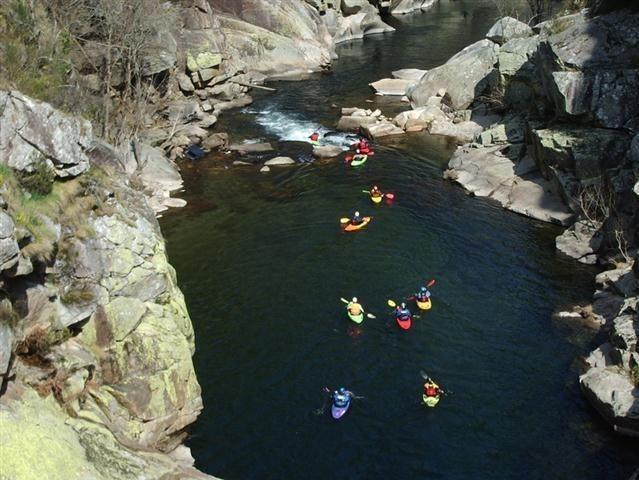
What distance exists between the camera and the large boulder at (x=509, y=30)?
46.0 m

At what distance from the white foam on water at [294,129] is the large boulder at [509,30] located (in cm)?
1344

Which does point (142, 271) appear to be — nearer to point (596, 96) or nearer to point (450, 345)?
point (450, 345)

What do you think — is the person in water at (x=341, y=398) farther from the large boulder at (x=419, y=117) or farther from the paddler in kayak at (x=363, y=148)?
the large boulder at (x=419, y=117)

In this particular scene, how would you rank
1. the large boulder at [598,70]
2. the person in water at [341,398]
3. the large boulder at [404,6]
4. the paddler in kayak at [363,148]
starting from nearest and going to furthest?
the person in water at [341,398], the large boulder at [598,70], the paddler in kayak at [363,148], the large boulder at [404,6]

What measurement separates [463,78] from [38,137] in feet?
122

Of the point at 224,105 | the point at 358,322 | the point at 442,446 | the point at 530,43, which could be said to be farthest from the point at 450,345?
the point at 224,105

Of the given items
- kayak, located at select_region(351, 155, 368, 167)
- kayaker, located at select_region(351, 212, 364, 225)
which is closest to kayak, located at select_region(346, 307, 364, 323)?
kayaker, located at select_region(351, 212, 364, 225)

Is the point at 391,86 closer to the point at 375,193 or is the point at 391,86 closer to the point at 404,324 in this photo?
the point at 375,193

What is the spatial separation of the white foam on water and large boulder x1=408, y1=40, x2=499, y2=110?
841 cm

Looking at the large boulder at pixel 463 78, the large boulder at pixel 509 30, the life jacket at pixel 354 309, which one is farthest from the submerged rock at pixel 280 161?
the large boulder at pixel 509 30

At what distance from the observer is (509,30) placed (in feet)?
155

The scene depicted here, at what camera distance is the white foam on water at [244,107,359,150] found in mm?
44500

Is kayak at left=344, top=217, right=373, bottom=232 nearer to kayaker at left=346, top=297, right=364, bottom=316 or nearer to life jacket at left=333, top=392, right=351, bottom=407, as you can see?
kayaker at left=346, top=297, right=364, bottom=316

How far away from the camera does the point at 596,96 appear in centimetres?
3209
